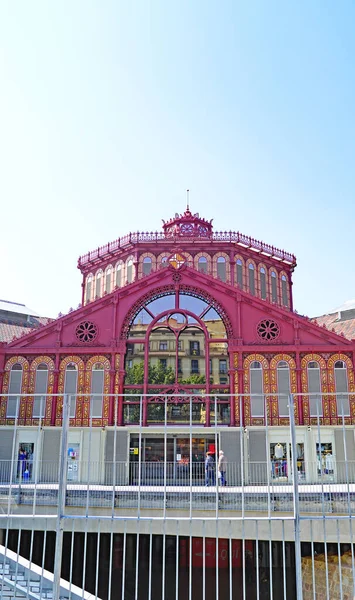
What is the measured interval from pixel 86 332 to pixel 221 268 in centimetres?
1203

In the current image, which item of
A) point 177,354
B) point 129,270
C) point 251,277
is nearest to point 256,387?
point 177,354

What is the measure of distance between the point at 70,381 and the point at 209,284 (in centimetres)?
986

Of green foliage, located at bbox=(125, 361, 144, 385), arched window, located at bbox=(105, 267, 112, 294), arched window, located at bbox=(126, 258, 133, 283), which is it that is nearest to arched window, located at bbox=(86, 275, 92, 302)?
arched window, located at bbox=(105, 267, 112, 294)

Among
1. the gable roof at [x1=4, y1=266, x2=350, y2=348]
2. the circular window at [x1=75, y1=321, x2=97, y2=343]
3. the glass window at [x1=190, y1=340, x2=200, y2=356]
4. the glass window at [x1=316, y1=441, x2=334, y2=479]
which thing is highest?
the gable roof at [x1=4, y1=266, x2=350, y2=348]

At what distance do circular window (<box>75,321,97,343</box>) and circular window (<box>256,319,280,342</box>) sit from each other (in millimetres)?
9575

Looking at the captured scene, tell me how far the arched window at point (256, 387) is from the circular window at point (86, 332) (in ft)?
30.7

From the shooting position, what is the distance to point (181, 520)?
13641 mm

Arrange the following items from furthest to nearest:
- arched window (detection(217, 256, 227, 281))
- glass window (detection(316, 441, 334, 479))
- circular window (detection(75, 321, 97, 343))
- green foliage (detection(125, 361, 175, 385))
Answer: arched window (detection(217, 256, 227, 281))
circular window (detection(75, 321, 97, 343))
green foliage (detection(125, 361, 175, 385))
glass window (detection(316, 441, 334, 479))

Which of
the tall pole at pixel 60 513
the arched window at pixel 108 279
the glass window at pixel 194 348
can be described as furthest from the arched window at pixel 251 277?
the tall pole at pixel 60 513

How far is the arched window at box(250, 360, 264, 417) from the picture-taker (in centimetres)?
2806

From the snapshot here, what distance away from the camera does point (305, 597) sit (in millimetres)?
18469

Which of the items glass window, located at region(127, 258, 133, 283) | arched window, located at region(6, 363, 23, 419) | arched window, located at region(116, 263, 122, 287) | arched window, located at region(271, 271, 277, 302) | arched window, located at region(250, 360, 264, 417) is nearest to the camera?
arched window, located at region(250, 360, 264, 417)

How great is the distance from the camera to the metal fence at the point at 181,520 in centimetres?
1400

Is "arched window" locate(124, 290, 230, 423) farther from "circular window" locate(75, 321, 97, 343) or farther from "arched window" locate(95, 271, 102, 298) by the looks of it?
"arched window" locate(95, 271, 102, 298)
